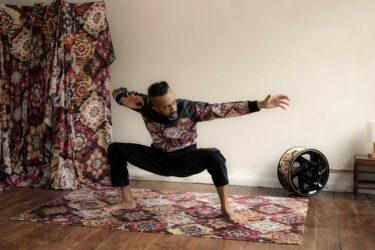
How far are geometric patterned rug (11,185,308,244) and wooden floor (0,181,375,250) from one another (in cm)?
8

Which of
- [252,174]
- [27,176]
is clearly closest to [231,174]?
[252,174]

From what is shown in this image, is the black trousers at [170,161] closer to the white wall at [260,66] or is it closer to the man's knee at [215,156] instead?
the man's knee at [215,156]

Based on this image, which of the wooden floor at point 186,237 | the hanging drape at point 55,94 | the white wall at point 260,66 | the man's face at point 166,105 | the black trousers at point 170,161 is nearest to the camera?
the wooden floor at point 186,237

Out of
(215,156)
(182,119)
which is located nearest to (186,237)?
(215,156)

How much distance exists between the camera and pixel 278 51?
4438 millimetres

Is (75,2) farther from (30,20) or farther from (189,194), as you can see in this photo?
(189,194)

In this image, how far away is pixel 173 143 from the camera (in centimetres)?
357

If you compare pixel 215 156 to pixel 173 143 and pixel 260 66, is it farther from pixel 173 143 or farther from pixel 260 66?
pixel 260 66

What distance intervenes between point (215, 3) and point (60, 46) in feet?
5.10

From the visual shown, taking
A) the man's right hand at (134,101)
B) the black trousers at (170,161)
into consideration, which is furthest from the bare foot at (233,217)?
the man's right hand at (134,101)

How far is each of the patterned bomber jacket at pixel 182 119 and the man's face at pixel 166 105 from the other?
0.05m

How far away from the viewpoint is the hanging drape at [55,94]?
4.50 meters

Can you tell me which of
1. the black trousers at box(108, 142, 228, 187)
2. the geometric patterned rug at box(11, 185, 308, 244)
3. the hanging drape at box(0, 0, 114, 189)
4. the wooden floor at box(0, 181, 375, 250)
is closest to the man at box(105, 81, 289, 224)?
the black trousers at box(108, 142, 228, 187)

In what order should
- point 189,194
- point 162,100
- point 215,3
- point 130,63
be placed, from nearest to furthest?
point 162,100
point 189,194
point 215,3
point 130,63
